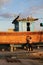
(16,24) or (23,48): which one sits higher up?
(16,24)

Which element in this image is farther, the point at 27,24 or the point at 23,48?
the point at 27,24

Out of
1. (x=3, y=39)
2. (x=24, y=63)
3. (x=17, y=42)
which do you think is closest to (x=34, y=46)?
(x=17, y=42)

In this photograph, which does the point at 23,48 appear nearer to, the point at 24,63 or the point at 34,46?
the point at 34,46

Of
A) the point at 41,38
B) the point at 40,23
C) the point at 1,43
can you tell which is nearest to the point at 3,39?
the point at 1,43

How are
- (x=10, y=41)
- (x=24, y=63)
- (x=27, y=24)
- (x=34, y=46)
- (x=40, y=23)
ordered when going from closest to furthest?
(x=24, y=63), (x=10, y=41), (x=34, y=46), (x=27, y=24), (x=40, y=23)

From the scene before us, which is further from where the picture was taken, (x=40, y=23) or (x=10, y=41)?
(x=40, y=23)

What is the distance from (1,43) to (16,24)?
22.8 ft

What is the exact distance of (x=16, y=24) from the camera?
113 ft

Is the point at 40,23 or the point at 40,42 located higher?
the point at 40,23

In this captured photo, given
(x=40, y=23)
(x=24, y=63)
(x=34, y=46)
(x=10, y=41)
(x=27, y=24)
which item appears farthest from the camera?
(x=40, y=23)

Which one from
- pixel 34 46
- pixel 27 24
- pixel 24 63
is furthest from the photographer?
pixel 27 24

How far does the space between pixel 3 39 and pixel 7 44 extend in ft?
3.51

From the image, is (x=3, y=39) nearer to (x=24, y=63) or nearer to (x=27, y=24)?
(x=27, y=24)

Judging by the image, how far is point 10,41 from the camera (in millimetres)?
27984
